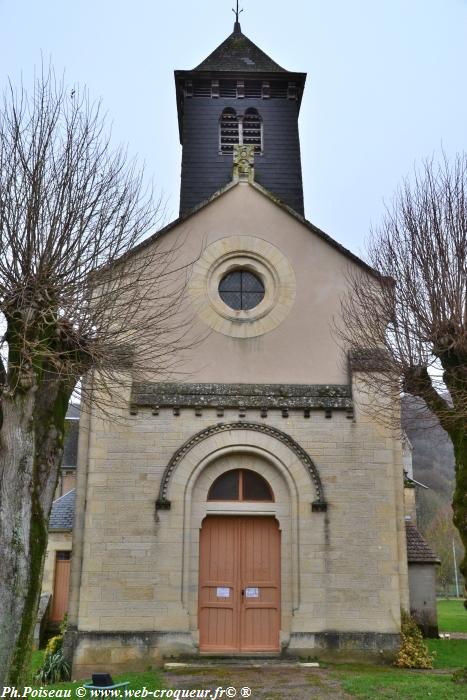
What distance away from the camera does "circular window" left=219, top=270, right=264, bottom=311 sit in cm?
1411

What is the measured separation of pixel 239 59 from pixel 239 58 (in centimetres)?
10

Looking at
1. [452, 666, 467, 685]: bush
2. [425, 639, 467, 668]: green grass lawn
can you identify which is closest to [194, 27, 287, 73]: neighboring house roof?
[425, 639, 467, 668]: green grass lawn

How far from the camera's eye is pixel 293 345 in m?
13.6

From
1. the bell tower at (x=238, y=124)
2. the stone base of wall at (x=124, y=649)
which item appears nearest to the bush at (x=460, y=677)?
the stone base of wall at (x=124, y=649)

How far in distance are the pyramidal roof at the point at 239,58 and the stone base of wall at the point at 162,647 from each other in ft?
44.1

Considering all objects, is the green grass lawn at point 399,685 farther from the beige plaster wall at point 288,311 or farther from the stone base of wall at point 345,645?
the beige plaster wall at point 288,311

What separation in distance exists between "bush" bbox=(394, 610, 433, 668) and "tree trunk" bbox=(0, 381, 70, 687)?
6513 mm

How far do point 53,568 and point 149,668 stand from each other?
31.4ft

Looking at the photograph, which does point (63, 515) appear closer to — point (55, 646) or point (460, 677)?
point (55, 646)

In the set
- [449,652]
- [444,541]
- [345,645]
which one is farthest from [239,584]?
[444,541]

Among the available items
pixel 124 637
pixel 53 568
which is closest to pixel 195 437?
pixel 124 637

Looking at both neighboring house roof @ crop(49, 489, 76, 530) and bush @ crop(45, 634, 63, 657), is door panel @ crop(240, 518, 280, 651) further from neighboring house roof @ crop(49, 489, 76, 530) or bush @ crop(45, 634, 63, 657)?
neighboring house roof @ crop(49, 489, 76, 530)

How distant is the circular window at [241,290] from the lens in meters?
14.1

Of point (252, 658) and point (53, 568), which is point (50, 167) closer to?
point (252, 658)
